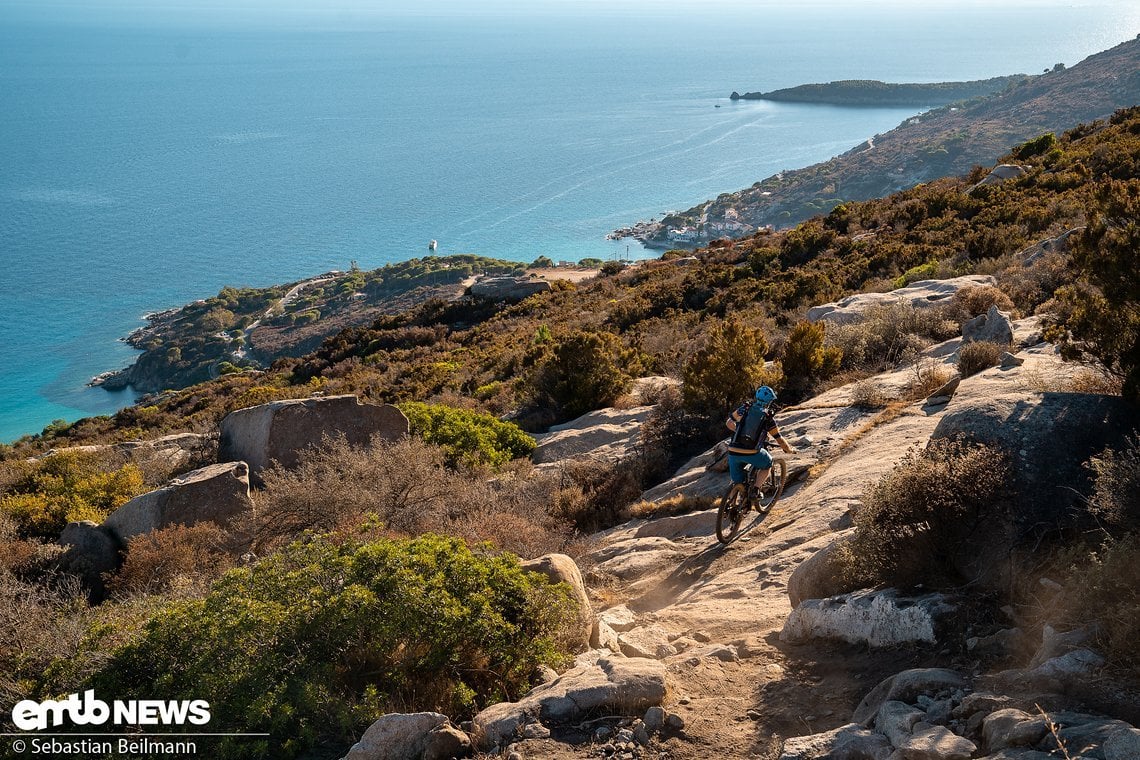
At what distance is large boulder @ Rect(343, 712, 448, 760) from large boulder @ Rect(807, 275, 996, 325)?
1236 centimetres

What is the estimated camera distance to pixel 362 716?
4.79m

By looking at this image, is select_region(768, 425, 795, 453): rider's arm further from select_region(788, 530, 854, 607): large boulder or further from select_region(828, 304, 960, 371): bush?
select_region(828, 304, 960, 371): bush

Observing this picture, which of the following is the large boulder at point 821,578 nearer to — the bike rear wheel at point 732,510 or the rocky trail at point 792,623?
the rocky trail at point 792,623

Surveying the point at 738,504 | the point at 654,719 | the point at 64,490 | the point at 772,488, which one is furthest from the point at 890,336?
the point at 64,490

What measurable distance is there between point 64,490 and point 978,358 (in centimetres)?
1421

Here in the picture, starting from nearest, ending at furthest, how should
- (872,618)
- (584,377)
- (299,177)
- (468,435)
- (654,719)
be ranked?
(654,719), (872,618), (468,435), (584,377), (299,177)

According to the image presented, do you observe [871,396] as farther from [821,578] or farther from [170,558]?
[170,558]

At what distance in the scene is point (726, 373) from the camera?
12.3m

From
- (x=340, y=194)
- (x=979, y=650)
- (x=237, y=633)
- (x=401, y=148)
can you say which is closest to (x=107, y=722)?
(x=237, y=633)

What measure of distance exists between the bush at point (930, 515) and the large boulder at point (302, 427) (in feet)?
26.9

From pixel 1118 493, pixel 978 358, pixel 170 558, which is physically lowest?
pixel 170 558

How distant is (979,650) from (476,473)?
8177mm

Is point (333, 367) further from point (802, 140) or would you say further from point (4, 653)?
→ point (802, 140)

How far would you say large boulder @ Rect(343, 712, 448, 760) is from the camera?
175 inches
